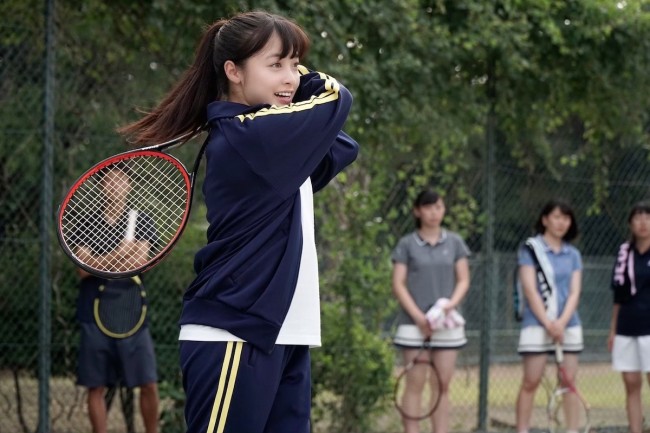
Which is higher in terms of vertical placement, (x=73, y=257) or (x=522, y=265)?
(x=522, y=265)

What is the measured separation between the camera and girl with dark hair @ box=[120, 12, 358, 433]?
337 centimetres

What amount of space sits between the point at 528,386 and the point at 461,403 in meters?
0.93

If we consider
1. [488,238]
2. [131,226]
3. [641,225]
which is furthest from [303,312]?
[488,238]

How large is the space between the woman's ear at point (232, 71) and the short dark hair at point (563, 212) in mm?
4954

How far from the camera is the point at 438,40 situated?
25.8 feet

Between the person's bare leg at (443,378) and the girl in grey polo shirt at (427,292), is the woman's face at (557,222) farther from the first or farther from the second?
the person's bare leg at (443,378)

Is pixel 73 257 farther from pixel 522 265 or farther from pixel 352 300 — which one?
pixel 522 265

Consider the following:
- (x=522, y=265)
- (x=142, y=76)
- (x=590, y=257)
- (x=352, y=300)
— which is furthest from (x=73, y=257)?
(x=590, y=257)

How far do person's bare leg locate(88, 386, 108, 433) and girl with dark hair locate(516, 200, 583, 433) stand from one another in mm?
2849

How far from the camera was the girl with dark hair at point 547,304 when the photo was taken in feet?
26.2

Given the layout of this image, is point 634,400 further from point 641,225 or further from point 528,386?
point 641,225

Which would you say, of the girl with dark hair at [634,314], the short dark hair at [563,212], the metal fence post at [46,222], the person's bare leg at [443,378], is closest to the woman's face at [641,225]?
the girl with dark hair at [634,314]

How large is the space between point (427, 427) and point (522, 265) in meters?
1.60

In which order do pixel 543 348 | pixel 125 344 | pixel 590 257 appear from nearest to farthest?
pixel 125 344 < pixel 543 348 < pixel 590 257
